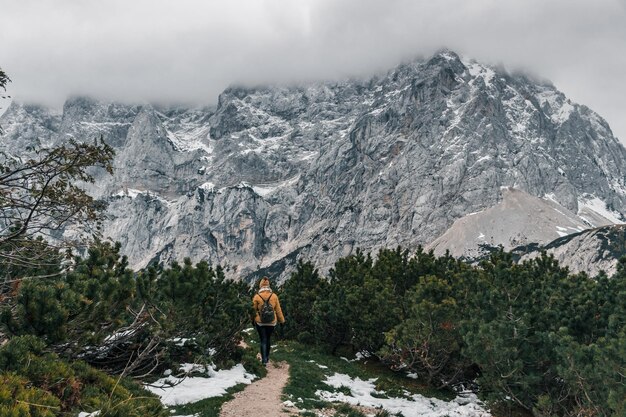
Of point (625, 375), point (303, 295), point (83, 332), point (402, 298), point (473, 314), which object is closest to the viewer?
point (83, 332)

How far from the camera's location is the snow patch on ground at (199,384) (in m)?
13.0

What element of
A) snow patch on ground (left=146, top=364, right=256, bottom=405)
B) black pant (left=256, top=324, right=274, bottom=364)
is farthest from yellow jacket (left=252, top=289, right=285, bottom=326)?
snow patch on ground (left=146, top=364, right=256, bottom=405)

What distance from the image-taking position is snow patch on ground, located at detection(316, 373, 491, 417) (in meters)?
15.4

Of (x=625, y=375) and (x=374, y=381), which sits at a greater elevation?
(x=625, y=375)

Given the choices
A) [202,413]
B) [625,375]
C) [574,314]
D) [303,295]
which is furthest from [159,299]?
[303,295]

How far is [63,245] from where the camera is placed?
10.4 m

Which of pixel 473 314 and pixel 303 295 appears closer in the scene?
pixel 473 314

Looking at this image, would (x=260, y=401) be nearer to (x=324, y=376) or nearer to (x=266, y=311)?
(x=266, y=311)

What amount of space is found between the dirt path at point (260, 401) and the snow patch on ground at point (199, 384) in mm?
569

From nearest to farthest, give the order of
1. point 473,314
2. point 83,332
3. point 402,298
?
point 83,332 < point 473,314 < point 402,298

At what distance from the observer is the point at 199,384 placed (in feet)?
48.2

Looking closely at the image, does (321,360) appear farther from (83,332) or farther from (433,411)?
(83,332)

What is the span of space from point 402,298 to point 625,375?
1417 centimetres

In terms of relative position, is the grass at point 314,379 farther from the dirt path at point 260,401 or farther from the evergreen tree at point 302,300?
the evergreen tree at point 302,300
